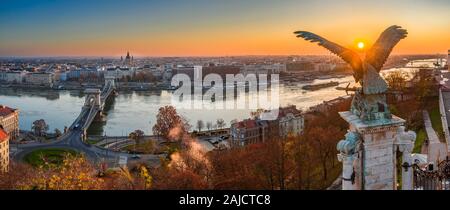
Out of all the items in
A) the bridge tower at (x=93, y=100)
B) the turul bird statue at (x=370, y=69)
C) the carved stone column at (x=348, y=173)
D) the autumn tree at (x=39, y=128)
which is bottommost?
the autumn tree at (x=39, y=128)

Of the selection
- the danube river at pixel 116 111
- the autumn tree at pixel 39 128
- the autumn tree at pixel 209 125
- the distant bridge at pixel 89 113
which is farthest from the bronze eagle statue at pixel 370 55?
the autumn tree at pixel 39 128

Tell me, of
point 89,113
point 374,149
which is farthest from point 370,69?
point 89,113

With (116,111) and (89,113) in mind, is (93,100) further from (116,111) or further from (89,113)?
(89,113)

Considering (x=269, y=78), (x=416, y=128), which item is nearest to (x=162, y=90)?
(x=269, y=78)

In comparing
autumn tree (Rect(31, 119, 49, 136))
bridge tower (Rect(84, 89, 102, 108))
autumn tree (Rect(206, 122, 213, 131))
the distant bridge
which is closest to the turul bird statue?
autumn tree (Rect(206, 122, 213, 131))

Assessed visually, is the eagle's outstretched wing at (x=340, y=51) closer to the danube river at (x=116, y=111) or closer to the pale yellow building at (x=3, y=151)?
the pale yellow building at (x=3, y=151)

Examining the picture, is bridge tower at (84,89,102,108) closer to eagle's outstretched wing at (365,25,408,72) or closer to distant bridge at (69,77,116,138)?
distant bridge at (69,77,116,138)
